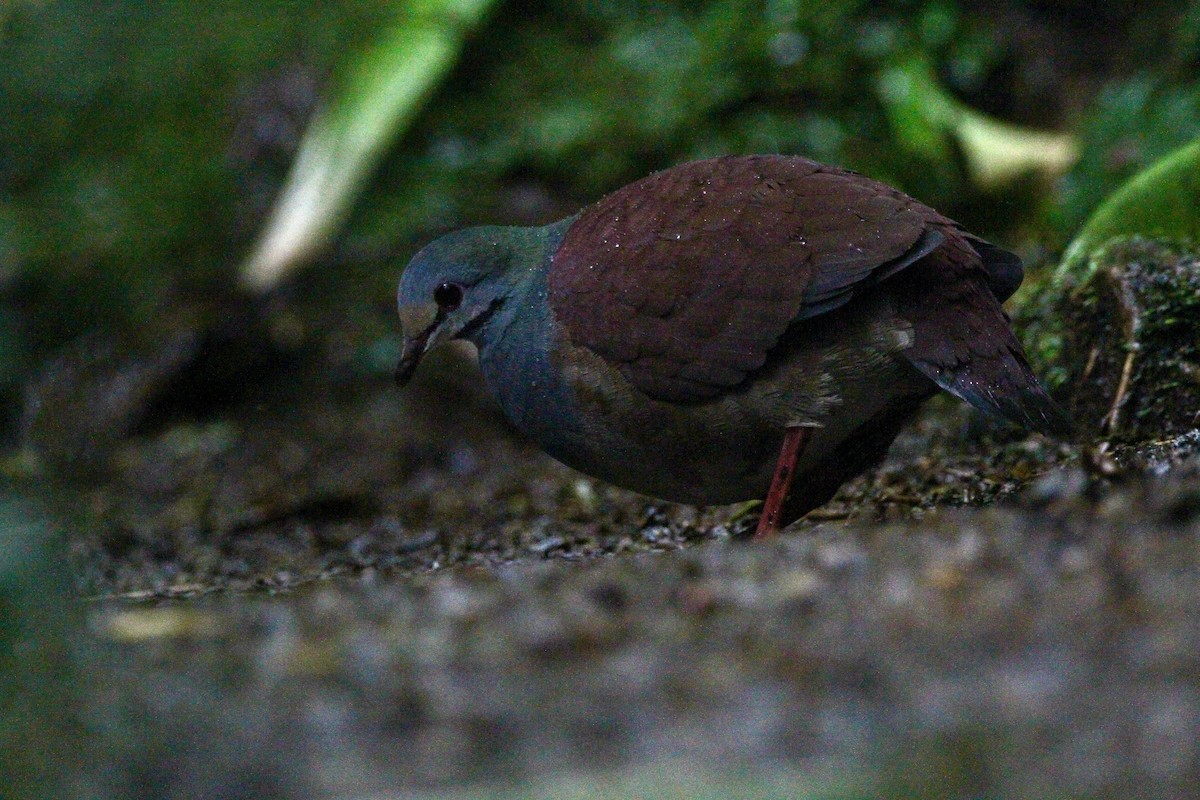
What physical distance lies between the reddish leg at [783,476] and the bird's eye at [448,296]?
1.12m

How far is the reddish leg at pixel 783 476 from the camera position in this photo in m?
3.64

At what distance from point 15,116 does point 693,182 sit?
244 inches

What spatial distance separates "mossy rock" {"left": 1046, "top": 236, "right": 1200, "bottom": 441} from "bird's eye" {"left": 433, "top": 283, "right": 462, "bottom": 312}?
6.67 feet

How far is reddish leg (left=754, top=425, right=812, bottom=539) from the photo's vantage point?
3.64m

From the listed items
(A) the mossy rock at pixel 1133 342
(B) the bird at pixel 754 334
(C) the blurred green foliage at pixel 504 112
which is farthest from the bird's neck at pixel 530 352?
(C) the blurred green foliage at pixel 504 112

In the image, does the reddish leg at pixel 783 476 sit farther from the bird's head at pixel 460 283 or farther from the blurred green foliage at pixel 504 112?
the blurred green foliage at pixel 504 112

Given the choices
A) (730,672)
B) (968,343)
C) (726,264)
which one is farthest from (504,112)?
(730,672)

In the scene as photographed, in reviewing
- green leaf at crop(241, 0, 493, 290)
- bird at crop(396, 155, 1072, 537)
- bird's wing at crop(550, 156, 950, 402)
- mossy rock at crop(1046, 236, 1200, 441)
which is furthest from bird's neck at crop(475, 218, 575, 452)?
green leaf at crop(241, 0, 493, 290)

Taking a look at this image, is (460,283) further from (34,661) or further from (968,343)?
(34,661)

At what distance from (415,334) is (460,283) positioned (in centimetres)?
21

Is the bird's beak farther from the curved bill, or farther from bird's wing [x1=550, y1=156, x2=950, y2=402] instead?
bird's wing [x1=550, y1=156, x2=950, y2=402]

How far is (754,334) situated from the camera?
3537 mm

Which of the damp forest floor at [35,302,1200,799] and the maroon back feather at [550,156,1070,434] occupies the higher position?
the maroon back feather at [550,156,1070,434]

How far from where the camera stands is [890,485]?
447cm
